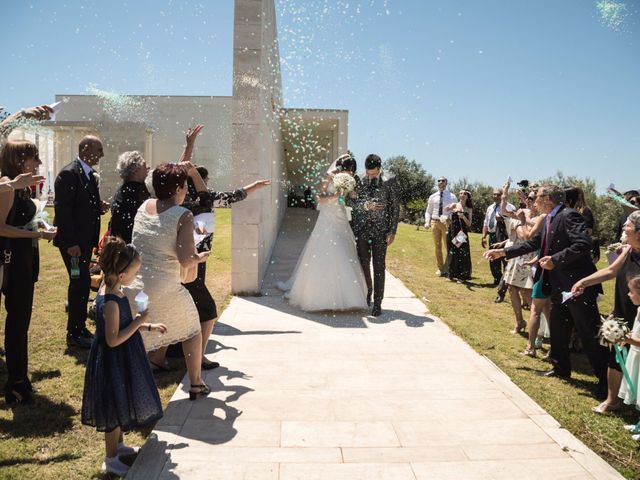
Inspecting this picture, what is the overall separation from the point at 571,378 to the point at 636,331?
5.09ft

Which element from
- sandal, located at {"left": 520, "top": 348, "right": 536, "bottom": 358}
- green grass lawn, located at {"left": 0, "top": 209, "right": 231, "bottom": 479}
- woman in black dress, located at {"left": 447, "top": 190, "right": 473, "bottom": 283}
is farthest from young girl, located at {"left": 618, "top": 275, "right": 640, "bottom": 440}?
woman in black dress, located at {"left": 447, "top": 190, "right": 473, "bottom": 283}

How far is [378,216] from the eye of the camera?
7512 mm

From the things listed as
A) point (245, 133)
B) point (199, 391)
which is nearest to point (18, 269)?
point (199, 391)

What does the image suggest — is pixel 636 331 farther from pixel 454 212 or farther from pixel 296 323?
pixel 454 212

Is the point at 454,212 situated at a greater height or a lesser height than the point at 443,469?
greater

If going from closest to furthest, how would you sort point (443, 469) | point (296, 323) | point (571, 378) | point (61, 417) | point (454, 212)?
point (443, 469) → point (61, 417) → point (571, 378) → point (296, 323) → point (454, 212)

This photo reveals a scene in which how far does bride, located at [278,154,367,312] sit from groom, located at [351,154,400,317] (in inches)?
12.3

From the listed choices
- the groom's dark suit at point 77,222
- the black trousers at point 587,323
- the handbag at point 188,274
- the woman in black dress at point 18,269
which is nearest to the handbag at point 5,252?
the woman in black dress at point 18,269

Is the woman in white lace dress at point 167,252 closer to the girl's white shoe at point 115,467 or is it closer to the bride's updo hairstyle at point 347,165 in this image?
the girl's white shoe at point 115,467

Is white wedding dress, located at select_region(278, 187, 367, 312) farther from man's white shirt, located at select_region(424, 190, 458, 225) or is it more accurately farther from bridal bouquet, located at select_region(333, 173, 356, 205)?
man's white shirt, located at select_region(424, 190, 458, 225)

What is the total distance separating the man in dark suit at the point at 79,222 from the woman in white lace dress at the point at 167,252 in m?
2.01

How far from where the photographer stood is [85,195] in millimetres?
5371

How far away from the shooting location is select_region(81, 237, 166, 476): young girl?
2.97m

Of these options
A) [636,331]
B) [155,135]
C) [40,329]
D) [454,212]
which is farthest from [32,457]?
[155,135]
